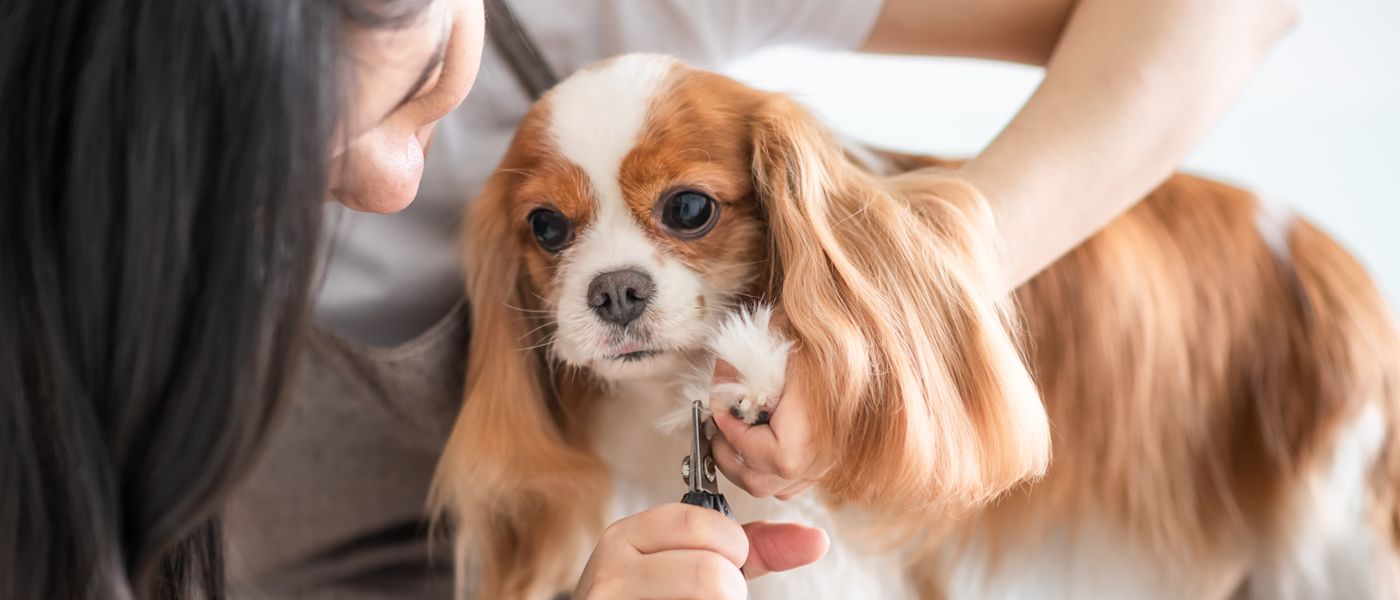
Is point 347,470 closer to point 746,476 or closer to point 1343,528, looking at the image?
point 746,476

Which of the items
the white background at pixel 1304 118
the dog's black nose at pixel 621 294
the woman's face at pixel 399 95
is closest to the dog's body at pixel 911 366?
the dog's black nose at pixel 621 294

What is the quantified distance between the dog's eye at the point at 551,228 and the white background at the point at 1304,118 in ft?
1.64

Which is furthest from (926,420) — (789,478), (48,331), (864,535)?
(48,331)

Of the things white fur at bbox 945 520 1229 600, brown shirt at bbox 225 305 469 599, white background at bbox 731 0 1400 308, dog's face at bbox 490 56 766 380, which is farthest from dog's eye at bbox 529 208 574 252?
white background at bbox 731 0 1400 308

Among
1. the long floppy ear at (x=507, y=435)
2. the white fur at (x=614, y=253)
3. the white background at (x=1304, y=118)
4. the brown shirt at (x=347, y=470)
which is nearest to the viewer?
the white fur at (x=614, y=253)

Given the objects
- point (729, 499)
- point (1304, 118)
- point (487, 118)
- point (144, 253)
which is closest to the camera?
point (144, 253)

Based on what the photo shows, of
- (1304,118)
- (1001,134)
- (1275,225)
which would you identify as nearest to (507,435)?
(1001,134)

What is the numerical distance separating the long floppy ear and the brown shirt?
10 cm

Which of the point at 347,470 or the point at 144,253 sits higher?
the point at 144,253

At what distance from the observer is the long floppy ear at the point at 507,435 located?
84 cm

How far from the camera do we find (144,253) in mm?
501

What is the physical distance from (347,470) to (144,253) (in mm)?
532

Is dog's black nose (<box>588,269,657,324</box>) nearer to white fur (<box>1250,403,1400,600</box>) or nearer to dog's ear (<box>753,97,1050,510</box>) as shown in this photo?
dog's ear (<box>753,97,1050,510</box>)

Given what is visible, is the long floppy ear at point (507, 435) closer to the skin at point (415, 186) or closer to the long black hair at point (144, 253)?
the skin at point (415, 186)
